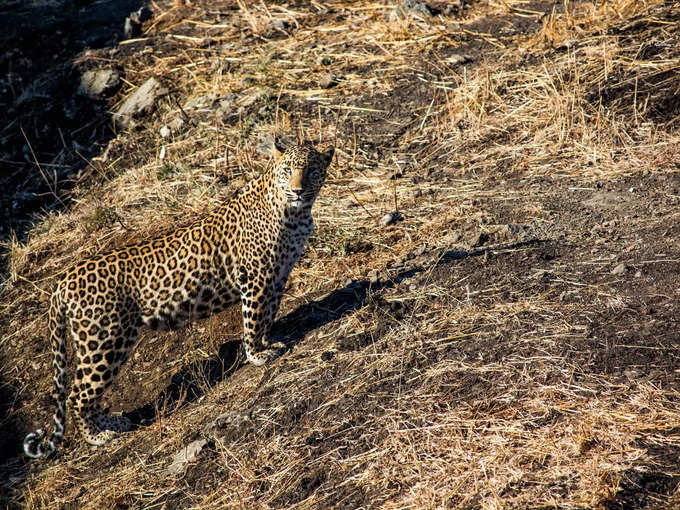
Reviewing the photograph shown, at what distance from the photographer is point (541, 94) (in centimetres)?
952

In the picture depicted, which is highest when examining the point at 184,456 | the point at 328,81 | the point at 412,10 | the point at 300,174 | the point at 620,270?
the point at 412,10

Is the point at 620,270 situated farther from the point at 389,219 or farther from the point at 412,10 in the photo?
the point at 412,10

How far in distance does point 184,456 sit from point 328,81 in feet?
20.1

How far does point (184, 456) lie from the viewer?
20.1 feet

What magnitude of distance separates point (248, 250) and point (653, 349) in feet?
11.1

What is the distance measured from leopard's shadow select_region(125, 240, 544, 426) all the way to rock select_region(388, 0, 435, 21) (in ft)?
17.2

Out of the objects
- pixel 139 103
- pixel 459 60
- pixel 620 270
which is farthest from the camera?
pixel 139 103

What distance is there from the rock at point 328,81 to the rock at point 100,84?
3.27m

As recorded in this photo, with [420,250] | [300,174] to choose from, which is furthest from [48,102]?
[420,250]

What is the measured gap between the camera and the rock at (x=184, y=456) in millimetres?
6051

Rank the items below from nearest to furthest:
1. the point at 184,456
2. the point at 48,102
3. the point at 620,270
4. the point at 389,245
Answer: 1. the point at 184,456
2. the point at 620,270
3. the point at 389,245
4. the point at 48,102

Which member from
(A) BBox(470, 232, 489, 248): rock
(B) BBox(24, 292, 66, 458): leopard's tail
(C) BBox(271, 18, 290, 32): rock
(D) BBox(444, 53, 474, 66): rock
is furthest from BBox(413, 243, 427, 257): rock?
(C) BBox(271, 18, 290, 32): rock

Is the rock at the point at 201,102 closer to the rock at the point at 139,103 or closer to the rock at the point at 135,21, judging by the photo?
the rock at the point at 139,103

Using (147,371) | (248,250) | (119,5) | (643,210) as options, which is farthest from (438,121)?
(119,5)
